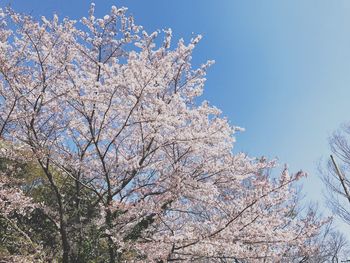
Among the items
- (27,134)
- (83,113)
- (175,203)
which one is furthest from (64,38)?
(175,203)

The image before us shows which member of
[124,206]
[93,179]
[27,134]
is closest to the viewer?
A: [124,206]

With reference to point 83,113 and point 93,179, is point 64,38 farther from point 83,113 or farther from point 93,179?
point 93,179

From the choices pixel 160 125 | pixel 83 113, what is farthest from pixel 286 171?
pixel 83 113

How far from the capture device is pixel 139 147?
786 centimetres

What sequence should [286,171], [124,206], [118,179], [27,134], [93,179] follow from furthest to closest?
1. [93,179]
2. [118,179]
3. [27,134]
4. [124,206]
5. [286,171]

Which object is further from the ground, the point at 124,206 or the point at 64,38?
the point at 64,38

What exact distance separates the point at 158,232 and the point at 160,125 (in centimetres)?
263

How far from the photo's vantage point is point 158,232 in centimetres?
779

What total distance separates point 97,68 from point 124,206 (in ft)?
10.5

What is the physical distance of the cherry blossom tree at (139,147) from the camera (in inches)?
250

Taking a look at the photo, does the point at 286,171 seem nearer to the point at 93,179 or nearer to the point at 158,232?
the point at 158,232

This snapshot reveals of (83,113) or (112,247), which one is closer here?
(112,247)

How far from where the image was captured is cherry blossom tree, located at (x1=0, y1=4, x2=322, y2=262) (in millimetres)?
6348

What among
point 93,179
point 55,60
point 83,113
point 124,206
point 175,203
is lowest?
point 124,206
